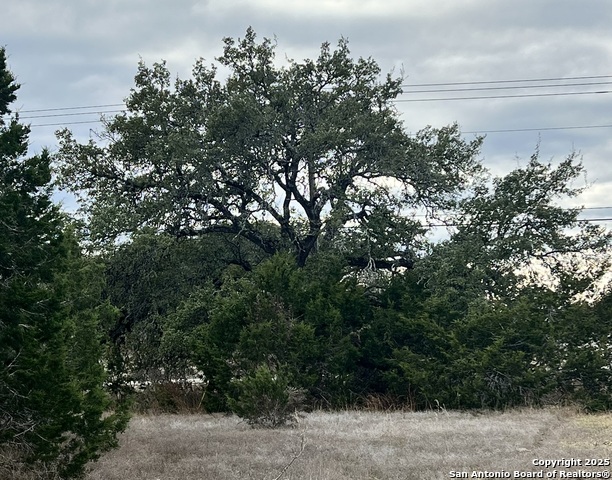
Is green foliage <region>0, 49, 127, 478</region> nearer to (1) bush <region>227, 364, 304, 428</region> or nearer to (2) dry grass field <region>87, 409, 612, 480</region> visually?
(2) dry grass field <region>87, 409, 612, 480</region>

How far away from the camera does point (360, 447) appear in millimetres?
10891

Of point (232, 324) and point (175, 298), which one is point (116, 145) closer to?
point (175, 298)

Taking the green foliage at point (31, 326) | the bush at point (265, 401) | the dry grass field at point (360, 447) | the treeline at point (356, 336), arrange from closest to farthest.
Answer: the green foliage at point (31, 326)
the dry grass field at point (360, 447)
the bush at point (265, 401)
the treeline at point (356, 336)

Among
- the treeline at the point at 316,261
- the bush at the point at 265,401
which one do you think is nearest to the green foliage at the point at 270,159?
the treeline at the point at 316,261

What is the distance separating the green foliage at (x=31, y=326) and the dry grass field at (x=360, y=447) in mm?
936

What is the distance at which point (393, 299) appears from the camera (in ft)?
66.6

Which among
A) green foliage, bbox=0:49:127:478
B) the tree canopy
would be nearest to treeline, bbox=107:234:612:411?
the tree canopy

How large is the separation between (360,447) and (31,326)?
575cm

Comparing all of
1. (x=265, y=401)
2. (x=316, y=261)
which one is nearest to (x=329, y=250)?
(x=316, y=261)

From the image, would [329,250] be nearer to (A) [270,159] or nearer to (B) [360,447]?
(A) [270,159]

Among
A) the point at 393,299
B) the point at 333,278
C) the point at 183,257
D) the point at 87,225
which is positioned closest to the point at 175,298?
the point at 183,257

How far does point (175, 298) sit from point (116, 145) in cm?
570

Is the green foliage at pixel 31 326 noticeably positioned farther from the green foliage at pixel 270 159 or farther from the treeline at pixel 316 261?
the green foliage at pixel 270 159

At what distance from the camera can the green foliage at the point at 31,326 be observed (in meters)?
8.49
